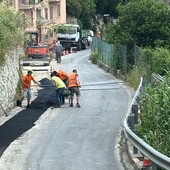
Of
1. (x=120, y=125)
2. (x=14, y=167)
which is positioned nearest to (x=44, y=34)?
(x=120, y=125)

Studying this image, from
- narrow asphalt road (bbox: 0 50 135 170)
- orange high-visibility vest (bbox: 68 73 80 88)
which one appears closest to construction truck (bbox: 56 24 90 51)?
narrow asphalt road (bbox: 0 50 135 170)

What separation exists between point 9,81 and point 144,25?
1445 centimetres

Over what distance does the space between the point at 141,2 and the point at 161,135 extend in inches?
1008

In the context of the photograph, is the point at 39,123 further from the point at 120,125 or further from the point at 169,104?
the point at 169,104

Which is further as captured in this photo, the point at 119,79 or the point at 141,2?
the point at 141,2

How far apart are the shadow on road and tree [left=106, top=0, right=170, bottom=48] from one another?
9.49 m

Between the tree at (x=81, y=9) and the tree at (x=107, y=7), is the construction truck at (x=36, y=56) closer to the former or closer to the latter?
the tree at (x=81, y=9)

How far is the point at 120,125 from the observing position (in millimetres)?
17109

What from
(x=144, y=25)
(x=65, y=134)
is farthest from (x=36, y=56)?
(x=65, y=134)

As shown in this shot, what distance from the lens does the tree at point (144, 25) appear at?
33438mm

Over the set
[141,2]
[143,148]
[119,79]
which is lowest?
[119,79]

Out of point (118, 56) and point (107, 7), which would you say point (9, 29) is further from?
point (107, 7)

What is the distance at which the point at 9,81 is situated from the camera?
70.4 ft

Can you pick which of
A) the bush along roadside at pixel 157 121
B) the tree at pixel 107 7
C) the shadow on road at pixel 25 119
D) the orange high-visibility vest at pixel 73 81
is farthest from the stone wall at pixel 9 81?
the tree at pixel 107 7
